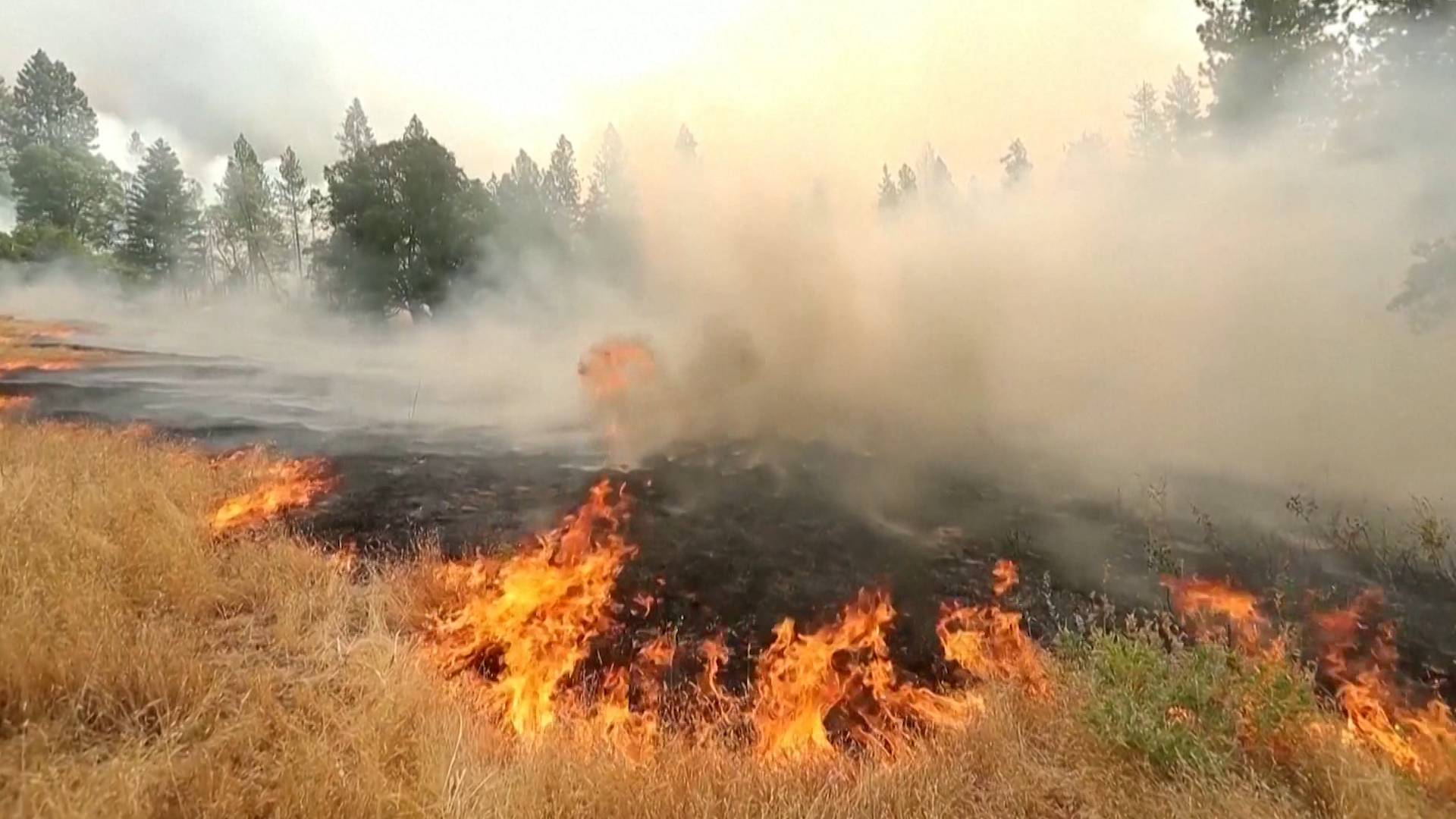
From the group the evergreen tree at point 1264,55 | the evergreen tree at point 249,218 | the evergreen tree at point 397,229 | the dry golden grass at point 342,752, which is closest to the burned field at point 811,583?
the dry golden grass at point 342,752

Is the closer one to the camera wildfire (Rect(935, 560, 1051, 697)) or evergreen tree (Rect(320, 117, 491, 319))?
wildfire (Rect(935, 560, 1051, 697))

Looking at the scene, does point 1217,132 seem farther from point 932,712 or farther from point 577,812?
point 577,812

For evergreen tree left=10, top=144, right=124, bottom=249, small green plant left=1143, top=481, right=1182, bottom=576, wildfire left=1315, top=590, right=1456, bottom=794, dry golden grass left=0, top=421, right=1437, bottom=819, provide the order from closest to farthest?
dry golden grass left=0, top=421, right=1437, bottom=819 → wildfire left=1315, top=590, right=1456, bottom=794 → small green plant left=1143, top=481, right=1182, bottom=576 → evergreen tree left=10, top=144, right=124, bottom=249

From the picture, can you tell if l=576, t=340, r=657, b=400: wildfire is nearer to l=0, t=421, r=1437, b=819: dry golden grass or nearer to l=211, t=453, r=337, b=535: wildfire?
l=211, t=453, r=337, b=535: wildfire

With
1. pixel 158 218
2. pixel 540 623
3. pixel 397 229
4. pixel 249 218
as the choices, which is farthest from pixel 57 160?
pixel 540 623

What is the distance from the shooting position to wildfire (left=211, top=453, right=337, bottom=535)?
700cm

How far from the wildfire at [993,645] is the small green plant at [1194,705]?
2.25ft

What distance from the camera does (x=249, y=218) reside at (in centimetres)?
5697

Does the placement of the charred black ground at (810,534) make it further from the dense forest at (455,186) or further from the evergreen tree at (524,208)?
the evergreen tree at (524,208)

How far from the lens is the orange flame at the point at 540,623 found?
4883 millimetres

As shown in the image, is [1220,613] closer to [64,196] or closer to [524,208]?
[524,208]

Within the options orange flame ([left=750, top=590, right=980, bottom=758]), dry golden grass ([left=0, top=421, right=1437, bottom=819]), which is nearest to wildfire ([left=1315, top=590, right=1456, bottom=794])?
dry golden grass ([left=0, top=421, right=1437, bottom=819])

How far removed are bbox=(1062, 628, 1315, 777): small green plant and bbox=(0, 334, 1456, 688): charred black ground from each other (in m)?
1.07

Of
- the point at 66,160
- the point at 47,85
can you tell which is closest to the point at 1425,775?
the point at 66,160
